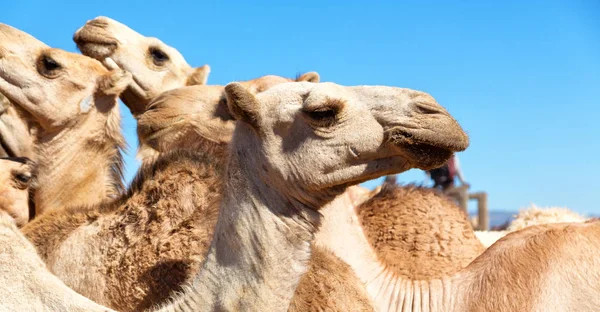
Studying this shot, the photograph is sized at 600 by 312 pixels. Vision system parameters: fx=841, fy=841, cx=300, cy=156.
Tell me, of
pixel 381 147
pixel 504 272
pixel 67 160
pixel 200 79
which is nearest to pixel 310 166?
pixel 381 147

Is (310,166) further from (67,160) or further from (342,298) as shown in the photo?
(67,160)

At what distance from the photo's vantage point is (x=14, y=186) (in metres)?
4.66

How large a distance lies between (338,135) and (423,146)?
32 cm

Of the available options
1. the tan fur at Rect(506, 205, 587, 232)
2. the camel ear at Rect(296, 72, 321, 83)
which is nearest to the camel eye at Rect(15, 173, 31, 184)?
the camel ear at Rect(296, 72, 321, 83)

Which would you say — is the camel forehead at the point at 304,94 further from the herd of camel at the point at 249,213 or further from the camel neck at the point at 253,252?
the camel neck at the point at 253,252

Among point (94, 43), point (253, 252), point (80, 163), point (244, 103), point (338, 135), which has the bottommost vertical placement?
point (253, 252)

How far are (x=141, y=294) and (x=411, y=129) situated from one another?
1.44m

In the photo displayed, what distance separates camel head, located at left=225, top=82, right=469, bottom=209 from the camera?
312 cm

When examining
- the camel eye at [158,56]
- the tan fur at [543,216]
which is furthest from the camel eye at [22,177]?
the tan fur at [543,216]

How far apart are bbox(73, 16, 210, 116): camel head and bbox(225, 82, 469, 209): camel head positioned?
3495 millimetres

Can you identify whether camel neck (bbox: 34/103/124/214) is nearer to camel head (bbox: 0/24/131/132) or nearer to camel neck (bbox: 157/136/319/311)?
camel head (bbox: 0/24/131/132)

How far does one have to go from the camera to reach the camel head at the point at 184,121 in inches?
188

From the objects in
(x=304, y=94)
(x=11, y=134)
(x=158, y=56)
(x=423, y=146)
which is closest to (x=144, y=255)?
(x=304, y=94)

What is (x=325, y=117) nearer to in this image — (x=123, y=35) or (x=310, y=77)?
(x=310, y=77)
